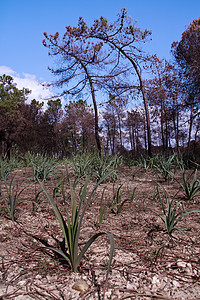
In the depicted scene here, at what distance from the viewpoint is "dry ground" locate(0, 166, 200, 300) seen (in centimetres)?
120

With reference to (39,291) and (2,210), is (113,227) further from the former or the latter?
(2,210)

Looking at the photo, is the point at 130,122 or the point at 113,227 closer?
the point at 113,227

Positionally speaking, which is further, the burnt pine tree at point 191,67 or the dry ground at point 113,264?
the burnt pine tree at point 191,67

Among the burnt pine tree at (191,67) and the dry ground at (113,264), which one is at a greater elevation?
the burnt pine tree at (191,67)

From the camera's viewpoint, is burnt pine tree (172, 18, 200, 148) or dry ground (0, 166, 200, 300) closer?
dry ground (0, 166, 200, 300)

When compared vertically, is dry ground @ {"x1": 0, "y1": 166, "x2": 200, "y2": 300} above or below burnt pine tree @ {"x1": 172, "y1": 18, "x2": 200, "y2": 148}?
below

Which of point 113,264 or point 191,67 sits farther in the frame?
point 191,67

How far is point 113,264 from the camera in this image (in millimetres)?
1431

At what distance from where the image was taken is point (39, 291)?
1203 mm

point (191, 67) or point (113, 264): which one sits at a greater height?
point (191, 67)

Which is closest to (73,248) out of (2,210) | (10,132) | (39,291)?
(39,291)

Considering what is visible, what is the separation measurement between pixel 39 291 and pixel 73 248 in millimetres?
293

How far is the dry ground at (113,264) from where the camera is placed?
1.20 metres

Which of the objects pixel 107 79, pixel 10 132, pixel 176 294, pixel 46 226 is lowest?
pixel 176 294
